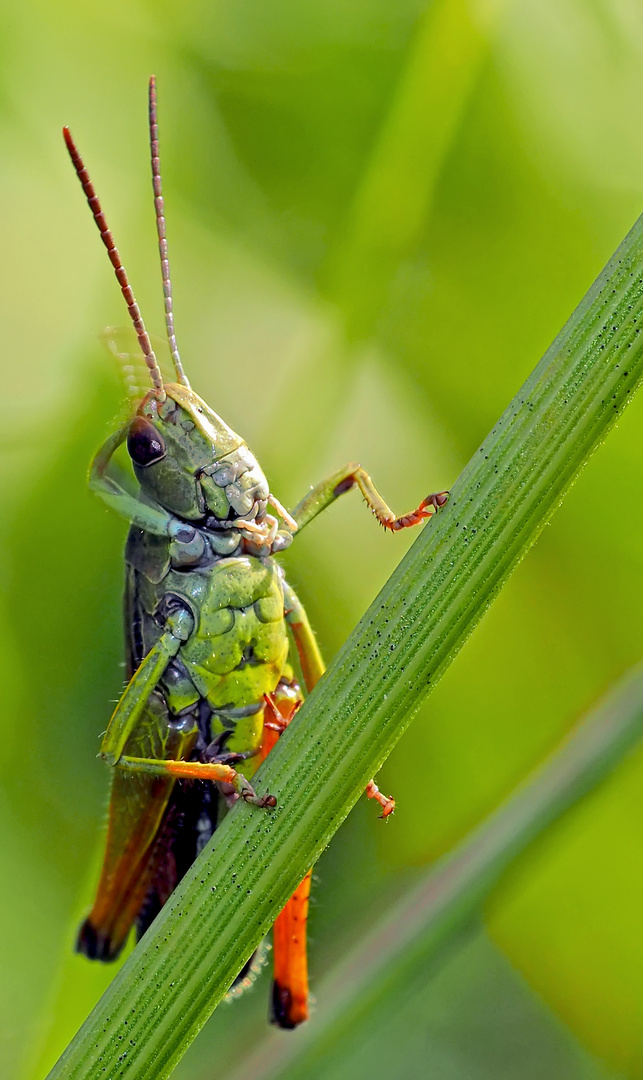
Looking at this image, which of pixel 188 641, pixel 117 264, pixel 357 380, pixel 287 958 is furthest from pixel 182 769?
pixel 357 380

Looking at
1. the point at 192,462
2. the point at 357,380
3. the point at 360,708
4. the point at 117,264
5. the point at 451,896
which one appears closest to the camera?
the point at 360,708

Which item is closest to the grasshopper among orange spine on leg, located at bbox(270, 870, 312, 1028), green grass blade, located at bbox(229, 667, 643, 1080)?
orange spine on leg, located at bbox(270, 870, 312, 1028)

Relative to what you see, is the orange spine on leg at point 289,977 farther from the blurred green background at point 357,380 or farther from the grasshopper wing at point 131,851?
the blurred green background at point 357,380

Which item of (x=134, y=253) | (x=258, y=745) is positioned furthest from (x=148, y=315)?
(x=258, y=745)

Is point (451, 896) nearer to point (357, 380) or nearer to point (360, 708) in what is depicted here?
point (360, 708)

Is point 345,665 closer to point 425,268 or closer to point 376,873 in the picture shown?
point 376,873

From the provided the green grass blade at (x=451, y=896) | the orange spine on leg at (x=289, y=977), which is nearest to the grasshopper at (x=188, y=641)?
the orange spine on leg at (x=289, y=977)

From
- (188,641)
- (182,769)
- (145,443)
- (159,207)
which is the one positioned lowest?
(182,769)

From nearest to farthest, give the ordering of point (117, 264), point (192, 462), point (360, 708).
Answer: point (360, 708) → point (117, 264) → point (192, 462)
